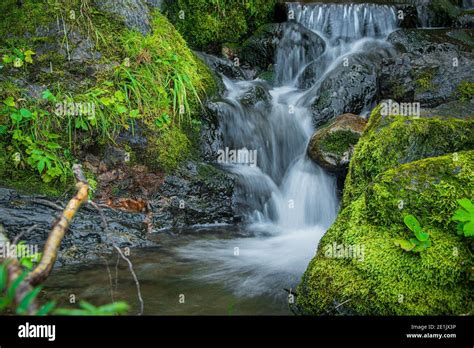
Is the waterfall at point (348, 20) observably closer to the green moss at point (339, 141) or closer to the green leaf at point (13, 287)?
the green moss at point (339, 141)

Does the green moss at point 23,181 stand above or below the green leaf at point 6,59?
below

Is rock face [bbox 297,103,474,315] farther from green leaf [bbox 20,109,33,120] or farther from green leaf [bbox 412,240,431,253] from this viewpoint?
green leaf [bbox 20,109,33,120]

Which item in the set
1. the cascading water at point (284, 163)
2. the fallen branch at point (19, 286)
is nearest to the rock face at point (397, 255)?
the cascading water at point (284, 163)

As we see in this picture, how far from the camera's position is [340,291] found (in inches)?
136

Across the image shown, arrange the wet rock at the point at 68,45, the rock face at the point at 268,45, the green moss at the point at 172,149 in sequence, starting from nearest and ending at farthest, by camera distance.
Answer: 1. the wet rock at the point at 68,45
2. the green moss at the point at 172,149
3. the rock face at the point at 268,45

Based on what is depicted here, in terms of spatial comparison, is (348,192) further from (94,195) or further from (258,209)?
(94,195)

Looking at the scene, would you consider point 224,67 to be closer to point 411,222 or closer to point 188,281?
point 188,281

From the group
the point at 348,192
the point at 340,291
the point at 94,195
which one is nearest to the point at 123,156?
the point at 94,195

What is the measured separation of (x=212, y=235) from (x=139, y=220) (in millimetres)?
1006

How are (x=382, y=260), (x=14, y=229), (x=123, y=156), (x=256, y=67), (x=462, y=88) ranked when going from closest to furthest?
1. (x=382, y=260)
2. (x=14, y=229)
3. (x=123, y=156)
4. (x=462, y=88)
5. (x=256, y=67)

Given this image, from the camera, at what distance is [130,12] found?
741 cm

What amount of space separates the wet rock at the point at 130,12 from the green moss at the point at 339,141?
3341mm

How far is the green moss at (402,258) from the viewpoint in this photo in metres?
3.21

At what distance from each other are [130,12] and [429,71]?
5680 millimetres
